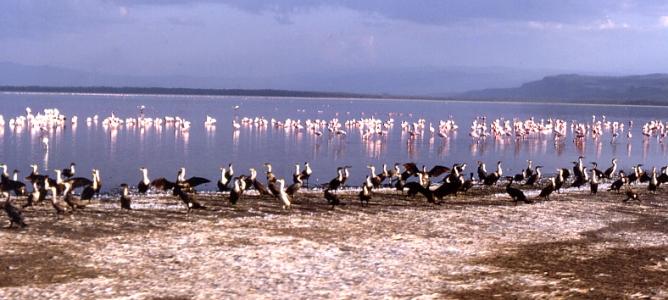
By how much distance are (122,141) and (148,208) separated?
35.1 meters

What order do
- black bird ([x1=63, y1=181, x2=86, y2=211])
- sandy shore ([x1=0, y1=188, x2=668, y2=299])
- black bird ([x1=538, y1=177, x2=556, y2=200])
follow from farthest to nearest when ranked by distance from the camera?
black bird ([x1=538, y1=177, x2=556, y2=200]) → black bird ([x1=63, y1=181, x2=86, y2=211]) → sandy shore ([x1=0, y1=188, x2=668, y2=299])

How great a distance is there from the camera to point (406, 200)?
26.4 metres

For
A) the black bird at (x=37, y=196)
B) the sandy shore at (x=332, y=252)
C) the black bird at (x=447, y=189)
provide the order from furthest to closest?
1. the black bird at (x=447, y=189)
2. the black bird at (x=37, y=196)
3. the sandy shore at (x=332, y=252)

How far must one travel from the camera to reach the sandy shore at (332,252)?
1356 centimetres

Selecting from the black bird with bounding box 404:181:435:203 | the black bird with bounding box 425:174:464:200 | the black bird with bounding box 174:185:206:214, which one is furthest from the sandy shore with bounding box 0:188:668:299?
the black bird with bounding box 425:174:464:200

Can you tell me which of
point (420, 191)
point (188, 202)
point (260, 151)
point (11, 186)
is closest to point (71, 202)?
point (188, 202)

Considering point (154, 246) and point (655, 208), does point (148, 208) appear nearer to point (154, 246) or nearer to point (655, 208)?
point (154, 246)

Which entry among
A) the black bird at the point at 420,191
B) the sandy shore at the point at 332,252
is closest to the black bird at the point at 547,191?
the sandy shore at the point at 332,252

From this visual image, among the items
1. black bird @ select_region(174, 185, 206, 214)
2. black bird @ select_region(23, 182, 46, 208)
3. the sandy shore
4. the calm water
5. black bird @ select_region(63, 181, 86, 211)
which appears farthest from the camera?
the calm water

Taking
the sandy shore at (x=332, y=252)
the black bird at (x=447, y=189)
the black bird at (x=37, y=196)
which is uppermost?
the black bird at (x=447, y=189)

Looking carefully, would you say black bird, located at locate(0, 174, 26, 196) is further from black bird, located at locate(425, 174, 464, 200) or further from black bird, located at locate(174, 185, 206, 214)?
black bird, located at locate(425, 174, 464, 200)

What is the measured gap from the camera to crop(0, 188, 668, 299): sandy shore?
44.5 feet

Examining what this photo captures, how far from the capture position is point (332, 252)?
16594 mm

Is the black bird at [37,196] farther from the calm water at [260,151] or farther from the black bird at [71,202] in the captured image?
the calm water at [260,151]
